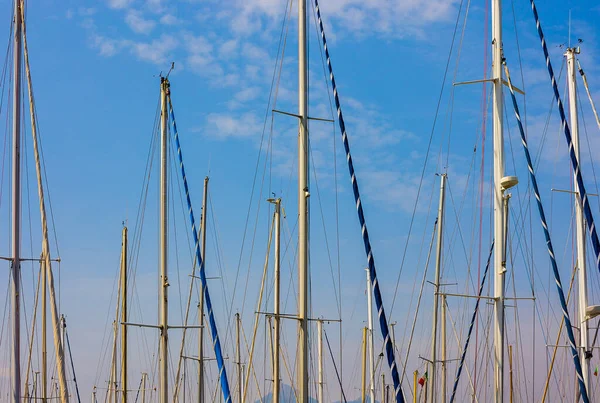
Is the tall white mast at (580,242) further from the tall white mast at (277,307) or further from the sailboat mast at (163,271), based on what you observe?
the sailboat mast at (163,271)

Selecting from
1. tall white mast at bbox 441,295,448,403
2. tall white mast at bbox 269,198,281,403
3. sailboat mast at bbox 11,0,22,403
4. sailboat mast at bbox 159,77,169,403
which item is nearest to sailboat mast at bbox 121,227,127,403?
sailboat mast at bbox 159,77,169,403

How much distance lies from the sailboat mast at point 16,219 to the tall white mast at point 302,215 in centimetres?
652

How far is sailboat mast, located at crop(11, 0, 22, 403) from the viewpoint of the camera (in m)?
20.2

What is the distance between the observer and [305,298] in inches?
794

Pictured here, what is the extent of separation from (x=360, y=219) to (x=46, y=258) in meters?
9.54

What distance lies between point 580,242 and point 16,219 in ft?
53.3

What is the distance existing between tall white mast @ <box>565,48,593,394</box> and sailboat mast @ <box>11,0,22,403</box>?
14.4 metres

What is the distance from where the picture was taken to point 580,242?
26484 mm

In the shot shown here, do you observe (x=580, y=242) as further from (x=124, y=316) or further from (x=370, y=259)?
(x=124, y=316)

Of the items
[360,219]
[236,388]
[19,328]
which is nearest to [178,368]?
[236,388]

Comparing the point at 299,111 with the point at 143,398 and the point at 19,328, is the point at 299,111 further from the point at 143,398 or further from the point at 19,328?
the point at 143,398

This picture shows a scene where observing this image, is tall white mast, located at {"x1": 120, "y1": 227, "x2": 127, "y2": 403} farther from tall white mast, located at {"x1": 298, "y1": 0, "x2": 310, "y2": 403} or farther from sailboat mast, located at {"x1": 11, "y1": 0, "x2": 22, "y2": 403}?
tall white mast, located at {"x1": 298, "y1": 0, "x2": 310, "y2": 403}

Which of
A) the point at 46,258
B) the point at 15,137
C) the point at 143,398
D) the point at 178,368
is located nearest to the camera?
the point at 15,137

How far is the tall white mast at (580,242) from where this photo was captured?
25109 mm
